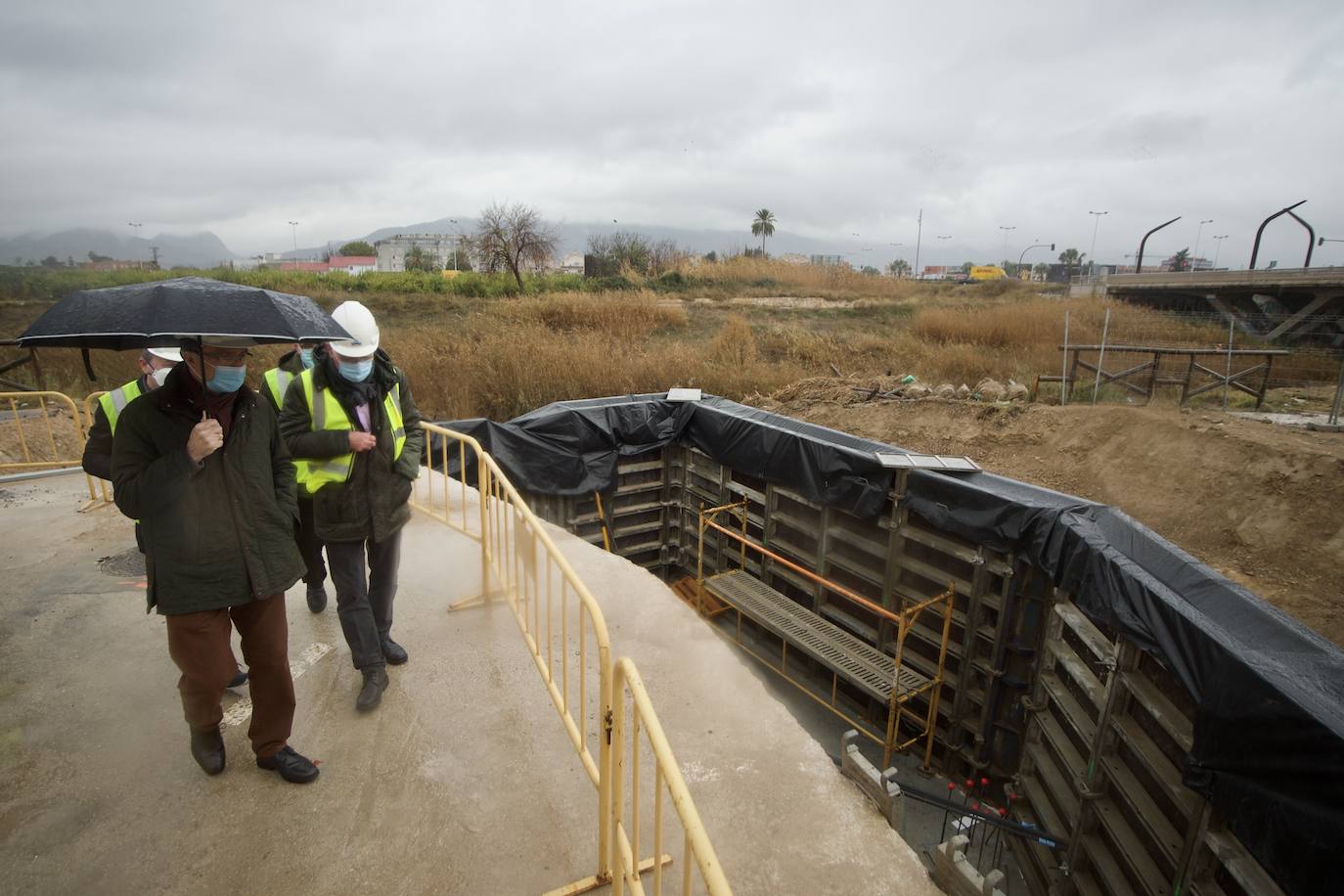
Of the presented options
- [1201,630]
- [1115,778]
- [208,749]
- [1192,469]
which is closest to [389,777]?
[208,749]

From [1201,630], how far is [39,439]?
13614 millimetres

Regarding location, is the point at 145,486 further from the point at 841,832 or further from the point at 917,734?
the point at 917,734

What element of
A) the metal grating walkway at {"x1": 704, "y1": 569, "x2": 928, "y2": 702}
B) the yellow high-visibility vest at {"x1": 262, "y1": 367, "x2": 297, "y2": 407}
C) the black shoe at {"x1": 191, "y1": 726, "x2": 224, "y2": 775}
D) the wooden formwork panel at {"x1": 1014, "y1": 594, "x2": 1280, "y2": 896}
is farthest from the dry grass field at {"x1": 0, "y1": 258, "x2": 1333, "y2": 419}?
the black shoe at {"x1": 191, "y1": 726, "x2": 224, "y2": 775}

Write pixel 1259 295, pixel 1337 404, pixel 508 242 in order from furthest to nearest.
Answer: pixel 508 242 < pixel 1259 295 < pixel 1337 404

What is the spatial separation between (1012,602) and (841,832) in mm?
4376

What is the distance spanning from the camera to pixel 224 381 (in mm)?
2459

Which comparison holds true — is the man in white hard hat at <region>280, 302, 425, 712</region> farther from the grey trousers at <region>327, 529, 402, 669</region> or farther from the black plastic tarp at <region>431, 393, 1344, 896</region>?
the black plastic tarp at <region>431, 393, 1344, 896</region>

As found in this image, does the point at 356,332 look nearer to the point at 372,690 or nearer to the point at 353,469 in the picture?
the point at 353,469

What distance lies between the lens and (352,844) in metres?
2.66

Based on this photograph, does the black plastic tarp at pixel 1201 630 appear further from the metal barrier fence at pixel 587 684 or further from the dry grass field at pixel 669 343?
the dry grass field at pixel 669 343

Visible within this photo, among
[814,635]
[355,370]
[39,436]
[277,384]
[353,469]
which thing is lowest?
[814,635]

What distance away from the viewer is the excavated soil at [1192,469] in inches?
257

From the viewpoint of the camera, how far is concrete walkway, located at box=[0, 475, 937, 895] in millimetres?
2576

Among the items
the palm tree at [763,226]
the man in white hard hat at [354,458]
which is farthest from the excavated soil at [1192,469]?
the palm tree at [763,226]
